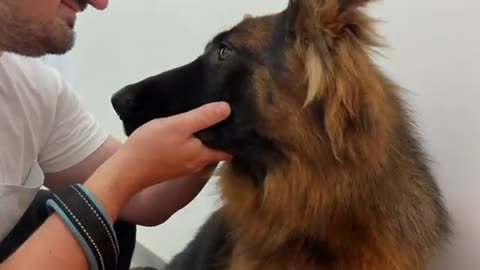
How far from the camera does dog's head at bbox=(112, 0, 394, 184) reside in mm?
1191

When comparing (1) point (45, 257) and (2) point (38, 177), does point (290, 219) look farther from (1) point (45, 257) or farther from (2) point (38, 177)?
(2) point (38, 177)

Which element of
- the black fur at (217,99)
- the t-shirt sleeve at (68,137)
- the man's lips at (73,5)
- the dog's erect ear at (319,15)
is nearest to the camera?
the dog's erect ear at (319,15)

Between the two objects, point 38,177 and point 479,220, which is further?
point 38,177

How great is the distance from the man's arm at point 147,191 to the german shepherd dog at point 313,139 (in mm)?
139

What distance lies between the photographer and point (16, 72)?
4.98ft

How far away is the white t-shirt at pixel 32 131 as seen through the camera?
4.85ft

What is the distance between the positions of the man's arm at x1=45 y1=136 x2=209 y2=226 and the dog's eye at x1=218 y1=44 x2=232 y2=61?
0.86 ft

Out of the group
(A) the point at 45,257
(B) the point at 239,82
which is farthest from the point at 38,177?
(B) the point at 239,82

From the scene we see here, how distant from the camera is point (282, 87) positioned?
1.26 meters

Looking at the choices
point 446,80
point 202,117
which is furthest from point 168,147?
point 446,80

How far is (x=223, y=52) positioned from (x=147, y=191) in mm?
401

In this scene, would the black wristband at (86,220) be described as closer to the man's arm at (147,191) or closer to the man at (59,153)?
the man at (59,153)

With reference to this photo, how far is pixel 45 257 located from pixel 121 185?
17 cm

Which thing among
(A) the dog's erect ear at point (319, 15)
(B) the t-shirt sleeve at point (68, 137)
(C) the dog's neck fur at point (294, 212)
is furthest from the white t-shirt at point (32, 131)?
(A) the dog's erect ear at point (319, 15)
